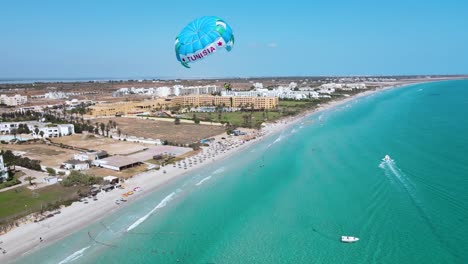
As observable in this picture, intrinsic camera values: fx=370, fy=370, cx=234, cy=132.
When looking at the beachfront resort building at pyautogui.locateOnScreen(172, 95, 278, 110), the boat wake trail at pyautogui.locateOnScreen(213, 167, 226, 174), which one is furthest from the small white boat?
the beachfront resort building at pyautogui.locateOnScreen(172, 95, 278, 110)

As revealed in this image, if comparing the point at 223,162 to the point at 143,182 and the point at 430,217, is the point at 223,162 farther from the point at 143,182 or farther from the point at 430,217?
the point at 430,217

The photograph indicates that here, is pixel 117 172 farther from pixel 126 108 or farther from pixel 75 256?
pixel 126 108

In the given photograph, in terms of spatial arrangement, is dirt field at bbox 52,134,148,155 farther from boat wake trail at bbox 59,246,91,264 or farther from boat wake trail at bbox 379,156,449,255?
boat wake trail at bbox 379,156,449,255

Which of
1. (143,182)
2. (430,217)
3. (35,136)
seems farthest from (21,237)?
(35,136)

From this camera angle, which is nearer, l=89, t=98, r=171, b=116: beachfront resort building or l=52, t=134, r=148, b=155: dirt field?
l=52, t=134, r=148, b=155: dirt field

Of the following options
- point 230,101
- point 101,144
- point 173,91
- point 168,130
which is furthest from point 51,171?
point 173,91

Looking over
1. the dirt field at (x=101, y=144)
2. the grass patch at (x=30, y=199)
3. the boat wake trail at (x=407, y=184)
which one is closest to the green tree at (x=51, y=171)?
the grass patch at (x=30, y=199)
